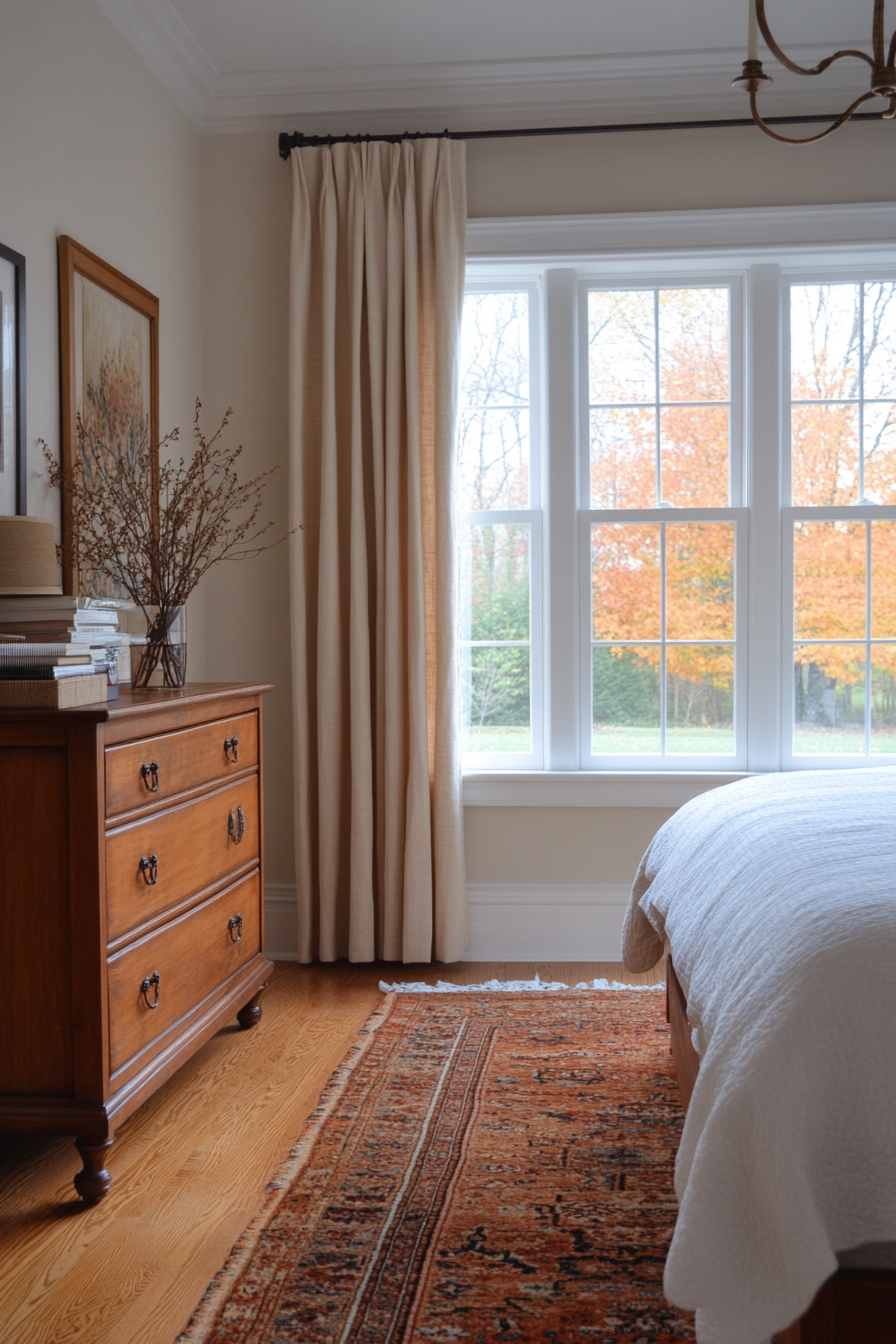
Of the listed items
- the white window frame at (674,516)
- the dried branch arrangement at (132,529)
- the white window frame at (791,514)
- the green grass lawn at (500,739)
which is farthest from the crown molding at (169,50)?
the green grass lawn at (500,739)

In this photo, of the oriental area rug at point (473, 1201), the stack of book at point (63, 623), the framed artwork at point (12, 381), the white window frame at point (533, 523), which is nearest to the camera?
the oriental area rug at point (473, 1201)

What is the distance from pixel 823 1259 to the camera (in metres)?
1.16

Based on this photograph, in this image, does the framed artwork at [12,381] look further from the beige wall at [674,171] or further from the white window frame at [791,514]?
the white window frame at [791,514]

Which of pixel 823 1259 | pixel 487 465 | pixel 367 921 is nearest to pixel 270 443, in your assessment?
pixel 487 465

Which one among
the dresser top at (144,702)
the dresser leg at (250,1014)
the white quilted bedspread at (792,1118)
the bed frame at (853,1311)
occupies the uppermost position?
the dresser top at (144,702)

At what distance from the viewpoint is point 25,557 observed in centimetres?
217

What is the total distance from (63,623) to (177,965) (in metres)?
0.81

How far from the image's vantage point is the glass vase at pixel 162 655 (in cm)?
281

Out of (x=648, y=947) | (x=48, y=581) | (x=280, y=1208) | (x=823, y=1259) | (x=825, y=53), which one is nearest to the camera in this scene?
(x=823, y=1259)

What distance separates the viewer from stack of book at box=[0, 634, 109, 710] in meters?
2.00

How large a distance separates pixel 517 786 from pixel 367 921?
0.69 metres

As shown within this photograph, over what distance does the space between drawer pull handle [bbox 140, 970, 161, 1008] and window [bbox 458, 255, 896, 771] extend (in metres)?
1.77

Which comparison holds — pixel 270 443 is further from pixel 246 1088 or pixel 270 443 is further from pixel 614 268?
pixel 246 1088

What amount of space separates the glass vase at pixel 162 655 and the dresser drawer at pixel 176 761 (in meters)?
0.21
